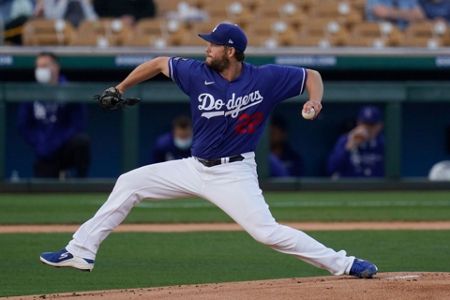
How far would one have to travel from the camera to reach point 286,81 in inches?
250

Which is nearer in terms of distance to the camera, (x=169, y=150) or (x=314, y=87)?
(x=314, y=87)

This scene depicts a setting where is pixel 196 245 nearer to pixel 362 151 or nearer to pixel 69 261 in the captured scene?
pixel 69 261

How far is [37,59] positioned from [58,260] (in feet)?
22.8

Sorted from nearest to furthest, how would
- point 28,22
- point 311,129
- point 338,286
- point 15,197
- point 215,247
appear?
point 338,286
point 215,247
point 15,197
point 28,22
point 311,129

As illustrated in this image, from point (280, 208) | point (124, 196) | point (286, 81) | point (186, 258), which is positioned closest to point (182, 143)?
point (280, 208)

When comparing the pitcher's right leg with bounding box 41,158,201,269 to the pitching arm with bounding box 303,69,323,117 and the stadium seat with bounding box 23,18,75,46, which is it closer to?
the pitching arm with bounding box 303,69,323,117

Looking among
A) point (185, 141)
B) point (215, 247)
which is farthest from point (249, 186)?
point (185, 141)

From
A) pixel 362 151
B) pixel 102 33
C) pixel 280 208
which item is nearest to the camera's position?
pixel 280 208

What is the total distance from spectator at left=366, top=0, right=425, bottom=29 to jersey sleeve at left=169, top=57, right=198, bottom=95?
8.79 metres

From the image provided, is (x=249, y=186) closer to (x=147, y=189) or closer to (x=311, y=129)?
(x=147, y=189)

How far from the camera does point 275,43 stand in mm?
13930

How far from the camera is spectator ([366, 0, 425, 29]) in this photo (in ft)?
48.4

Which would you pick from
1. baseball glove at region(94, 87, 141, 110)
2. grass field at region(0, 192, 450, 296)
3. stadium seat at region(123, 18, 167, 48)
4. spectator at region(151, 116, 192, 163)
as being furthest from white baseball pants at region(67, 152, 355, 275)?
stadium seat at region(123, 18, 167, 48)

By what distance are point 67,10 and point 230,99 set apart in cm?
852
